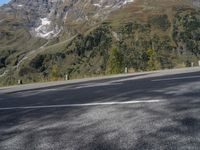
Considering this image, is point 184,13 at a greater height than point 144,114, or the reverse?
point 184,13

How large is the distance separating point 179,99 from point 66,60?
191 metres

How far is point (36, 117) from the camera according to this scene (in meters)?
6.24

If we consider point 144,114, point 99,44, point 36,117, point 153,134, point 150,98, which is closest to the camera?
point 153,134

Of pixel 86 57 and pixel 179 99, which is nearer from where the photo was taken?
pixel 179 99

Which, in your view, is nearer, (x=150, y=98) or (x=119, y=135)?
(x=119, y=135)

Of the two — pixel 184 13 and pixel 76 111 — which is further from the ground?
pixel 184 13

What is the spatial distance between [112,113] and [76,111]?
2.77ft

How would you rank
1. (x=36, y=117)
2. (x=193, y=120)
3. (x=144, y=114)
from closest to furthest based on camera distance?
1. (x=193, y=120)
2. (x=144, y=114)
3. (x=36, y=117)

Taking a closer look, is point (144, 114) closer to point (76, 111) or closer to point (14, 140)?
point (76, 111)

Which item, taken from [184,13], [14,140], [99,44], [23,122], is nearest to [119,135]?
[14,140]

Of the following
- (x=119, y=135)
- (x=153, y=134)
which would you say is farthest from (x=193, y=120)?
(x=119, y=135)

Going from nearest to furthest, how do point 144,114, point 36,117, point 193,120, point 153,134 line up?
1. point 153,134
2. point 193,120
3. point 144,114
4. point 36,117

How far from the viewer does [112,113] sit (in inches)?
229

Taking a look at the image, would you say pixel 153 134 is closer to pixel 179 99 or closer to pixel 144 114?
pixel 144 114
